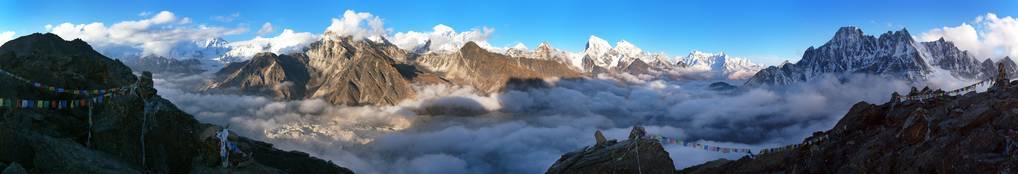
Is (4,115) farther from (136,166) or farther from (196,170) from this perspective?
(196,170)

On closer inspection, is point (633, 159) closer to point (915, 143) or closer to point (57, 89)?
point (915, 143)

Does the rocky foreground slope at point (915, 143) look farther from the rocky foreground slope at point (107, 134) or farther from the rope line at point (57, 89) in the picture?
the rope line at point (57, 89)

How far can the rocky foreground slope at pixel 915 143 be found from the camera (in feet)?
109

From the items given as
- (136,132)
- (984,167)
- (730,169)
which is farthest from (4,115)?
(984,167)

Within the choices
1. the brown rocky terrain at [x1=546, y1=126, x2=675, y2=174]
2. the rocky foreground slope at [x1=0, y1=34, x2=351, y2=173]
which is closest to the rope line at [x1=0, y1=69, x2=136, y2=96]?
the rocky foreground slope at [x1=0, y1=34, x2=351, y2=173]

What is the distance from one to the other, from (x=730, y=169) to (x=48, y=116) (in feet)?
191

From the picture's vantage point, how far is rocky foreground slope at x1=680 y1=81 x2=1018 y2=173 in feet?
109

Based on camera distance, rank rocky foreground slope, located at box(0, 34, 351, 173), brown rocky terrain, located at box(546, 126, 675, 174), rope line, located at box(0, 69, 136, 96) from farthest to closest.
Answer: rope line, located at box(0, 69, 136, 96), brown rocky terrain, located at box(546, 126, 675, 174), rocky foreground slope, located at box(0, 34, 351, 173)

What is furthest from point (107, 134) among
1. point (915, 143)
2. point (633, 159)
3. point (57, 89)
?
point (915, 143)

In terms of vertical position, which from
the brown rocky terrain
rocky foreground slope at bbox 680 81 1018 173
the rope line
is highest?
the rope line

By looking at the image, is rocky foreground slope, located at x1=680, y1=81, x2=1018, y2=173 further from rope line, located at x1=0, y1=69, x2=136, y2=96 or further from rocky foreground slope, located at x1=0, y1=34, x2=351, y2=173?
rope line, located at x1=0, y1=69, x2=136, y2=96

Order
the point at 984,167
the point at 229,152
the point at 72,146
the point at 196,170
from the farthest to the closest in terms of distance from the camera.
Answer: the point at 229,152, the point at 196,170, the point at 72,146, the point at 984,167

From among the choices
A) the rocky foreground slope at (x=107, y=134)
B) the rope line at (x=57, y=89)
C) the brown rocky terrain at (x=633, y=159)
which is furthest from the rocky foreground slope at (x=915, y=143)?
the rope line at (x=57, y=89)

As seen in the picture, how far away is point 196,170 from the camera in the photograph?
4797 cm
